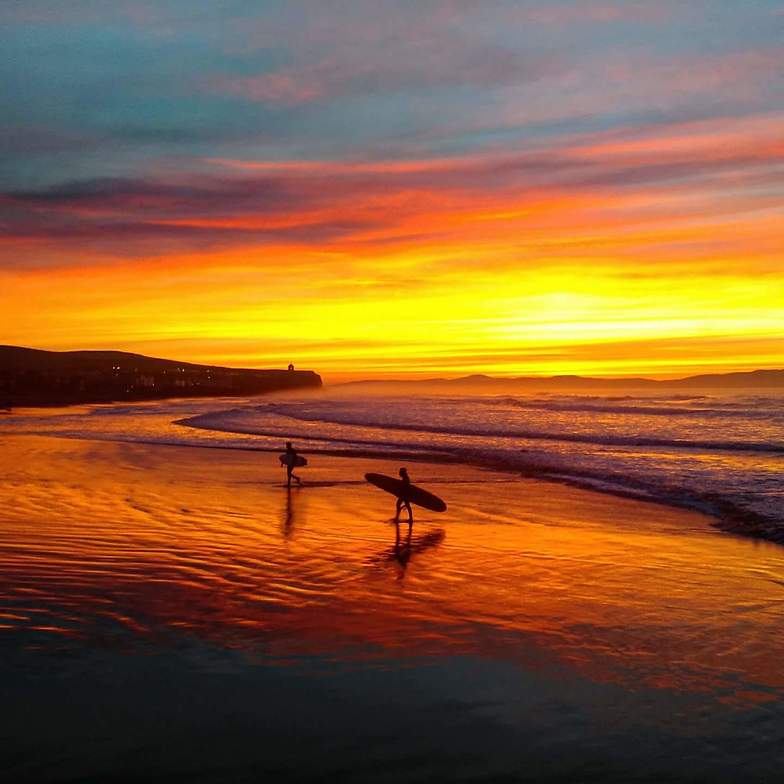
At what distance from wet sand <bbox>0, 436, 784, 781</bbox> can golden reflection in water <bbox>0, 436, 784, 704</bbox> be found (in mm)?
49

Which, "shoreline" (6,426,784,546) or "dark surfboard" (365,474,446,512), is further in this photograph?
"dark surfboard" (365,474,446,512)

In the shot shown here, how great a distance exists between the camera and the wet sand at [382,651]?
21.5 ft

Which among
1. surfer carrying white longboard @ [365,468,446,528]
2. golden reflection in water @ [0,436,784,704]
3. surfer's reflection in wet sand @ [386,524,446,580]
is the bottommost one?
surfer's reflection in wet sand @ [386,524,446,580]

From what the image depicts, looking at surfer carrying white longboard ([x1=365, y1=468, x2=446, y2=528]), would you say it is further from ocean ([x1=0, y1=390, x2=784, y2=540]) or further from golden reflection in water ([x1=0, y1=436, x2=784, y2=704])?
ocean ([x1=0, y1=390, x2=784, y2=540])

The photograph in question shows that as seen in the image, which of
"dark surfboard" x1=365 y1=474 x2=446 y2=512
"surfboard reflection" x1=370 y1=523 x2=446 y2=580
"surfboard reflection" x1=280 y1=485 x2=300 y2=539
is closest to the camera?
"surfboard reflection" x1=370 y1=523 x2=446 y2=580

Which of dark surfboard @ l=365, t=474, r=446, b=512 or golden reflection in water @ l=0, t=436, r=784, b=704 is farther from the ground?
dark surfboard @ l=365, t=474, r=446, b=512

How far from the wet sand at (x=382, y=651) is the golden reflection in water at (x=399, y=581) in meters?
0.05

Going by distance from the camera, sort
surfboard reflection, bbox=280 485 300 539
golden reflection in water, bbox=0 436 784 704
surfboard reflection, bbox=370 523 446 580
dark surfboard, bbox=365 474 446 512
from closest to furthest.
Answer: golden reflection in water, bbox=0 436 784 704 < surfboard reflection, bbox=370 523 446 580 < surfboard reflection, bbox=280 485 300 539 < dark surfboard, bbox=365 474 446 512

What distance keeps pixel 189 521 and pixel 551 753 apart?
11506mm

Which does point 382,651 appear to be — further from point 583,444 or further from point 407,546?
point 583,444

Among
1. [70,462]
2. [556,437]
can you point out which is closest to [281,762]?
[70,462]

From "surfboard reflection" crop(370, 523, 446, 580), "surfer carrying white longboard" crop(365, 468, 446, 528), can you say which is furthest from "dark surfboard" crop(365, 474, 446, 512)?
"surfboard reflection" crop(370, 523, 446, 580)

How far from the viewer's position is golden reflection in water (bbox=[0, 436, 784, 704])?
29.5 ft

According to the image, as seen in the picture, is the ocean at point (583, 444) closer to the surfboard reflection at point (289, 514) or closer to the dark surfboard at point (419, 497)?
the dark surfboard at point (419, 497)
